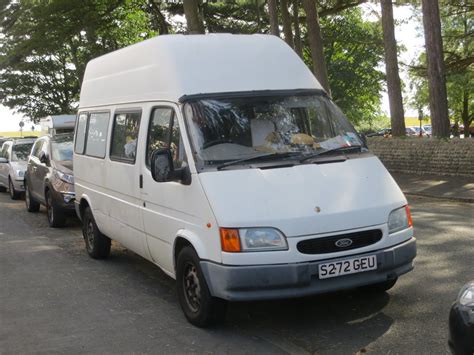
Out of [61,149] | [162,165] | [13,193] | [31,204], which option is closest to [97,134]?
[162,165]

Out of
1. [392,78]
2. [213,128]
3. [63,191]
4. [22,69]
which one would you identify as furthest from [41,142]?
[22,69]

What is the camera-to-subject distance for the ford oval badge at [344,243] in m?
4.87

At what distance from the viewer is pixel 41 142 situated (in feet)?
43.7

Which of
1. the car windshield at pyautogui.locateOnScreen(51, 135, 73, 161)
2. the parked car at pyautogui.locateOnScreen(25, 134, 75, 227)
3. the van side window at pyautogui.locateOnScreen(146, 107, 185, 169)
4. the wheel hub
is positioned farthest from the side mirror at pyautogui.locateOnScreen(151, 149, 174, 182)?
the car windshield at pyautogui.locateOnScreen(51, 135, 73, 161)

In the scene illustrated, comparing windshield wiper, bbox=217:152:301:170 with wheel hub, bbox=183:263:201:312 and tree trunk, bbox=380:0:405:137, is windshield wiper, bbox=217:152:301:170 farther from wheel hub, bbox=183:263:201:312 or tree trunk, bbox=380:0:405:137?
tree trunk, bbox=380:0:405:137

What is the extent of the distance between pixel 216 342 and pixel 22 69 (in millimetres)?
47445

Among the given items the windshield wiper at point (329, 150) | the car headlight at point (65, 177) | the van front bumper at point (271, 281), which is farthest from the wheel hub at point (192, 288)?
the car headlight at point (65, 177)

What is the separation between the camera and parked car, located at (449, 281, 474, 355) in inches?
127

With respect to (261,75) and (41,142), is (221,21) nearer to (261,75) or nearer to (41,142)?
(41,142)

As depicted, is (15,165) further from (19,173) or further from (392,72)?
(392,72)

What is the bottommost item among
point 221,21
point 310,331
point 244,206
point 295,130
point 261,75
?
point 310,331

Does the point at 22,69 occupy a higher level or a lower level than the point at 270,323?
higher

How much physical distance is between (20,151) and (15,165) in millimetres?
697

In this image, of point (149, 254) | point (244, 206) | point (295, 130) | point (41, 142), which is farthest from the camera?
point (41, 142)
